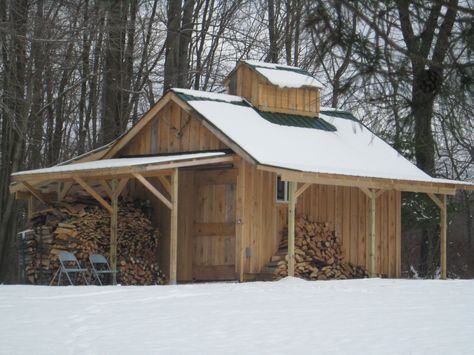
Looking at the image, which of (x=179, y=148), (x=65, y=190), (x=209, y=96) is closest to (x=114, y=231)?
(x=65, y=190)

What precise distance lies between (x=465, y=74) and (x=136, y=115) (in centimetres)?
A: 2358

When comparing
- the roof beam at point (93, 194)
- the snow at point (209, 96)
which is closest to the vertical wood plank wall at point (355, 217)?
the snow at point (209, 96)

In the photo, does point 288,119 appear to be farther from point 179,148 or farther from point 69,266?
point 69,266

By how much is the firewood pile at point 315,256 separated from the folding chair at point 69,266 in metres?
3.75

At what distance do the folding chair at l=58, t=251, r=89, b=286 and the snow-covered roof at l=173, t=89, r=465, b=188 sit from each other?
12.6ft

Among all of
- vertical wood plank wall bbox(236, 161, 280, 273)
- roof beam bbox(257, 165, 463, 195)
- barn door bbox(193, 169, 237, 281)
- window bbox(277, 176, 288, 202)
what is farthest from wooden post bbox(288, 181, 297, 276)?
window bbox(277, 176, 288, 202)

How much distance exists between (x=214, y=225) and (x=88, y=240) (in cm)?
262

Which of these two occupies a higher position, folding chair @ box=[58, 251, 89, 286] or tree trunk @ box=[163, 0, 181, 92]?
tree trunk @ box=[163, 0, 181, 92]

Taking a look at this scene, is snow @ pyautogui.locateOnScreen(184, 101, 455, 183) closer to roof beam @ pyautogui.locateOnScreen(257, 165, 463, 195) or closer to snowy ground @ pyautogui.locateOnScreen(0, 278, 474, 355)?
roof beam @ pyautogui.locateOnScreen(257, 165, 463, 195)

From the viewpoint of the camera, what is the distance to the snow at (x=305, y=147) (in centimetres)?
1788

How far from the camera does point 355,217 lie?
67.8ft

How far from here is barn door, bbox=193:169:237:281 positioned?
18891 millimetres

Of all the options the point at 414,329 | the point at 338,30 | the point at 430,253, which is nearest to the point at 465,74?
the point at 338,30

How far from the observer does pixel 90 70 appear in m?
28.5
